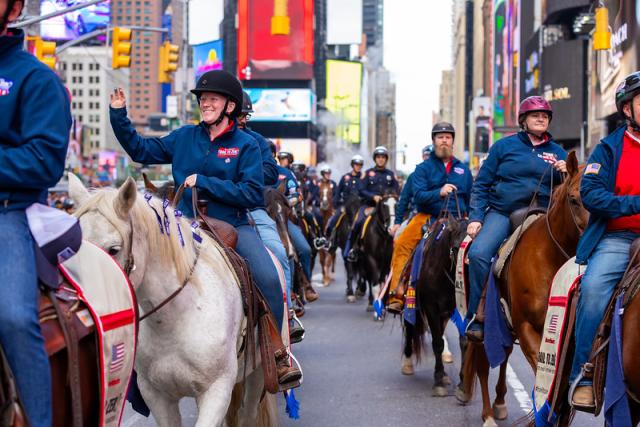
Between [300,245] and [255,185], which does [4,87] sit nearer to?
[255,185]

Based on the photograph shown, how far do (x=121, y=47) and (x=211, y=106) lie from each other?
17287 mm

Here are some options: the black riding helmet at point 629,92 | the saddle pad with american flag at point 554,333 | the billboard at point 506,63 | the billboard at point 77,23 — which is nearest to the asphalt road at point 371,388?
the saddle pad with american flag at point 554,333

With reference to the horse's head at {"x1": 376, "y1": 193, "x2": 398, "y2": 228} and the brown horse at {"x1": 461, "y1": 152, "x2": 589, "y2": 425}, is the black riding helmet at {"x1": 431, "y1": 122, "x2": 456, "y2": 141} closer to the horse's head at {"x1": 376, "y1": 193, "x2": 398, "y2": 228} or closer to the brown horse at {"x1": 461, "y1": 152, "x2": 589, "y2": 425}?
the brown horse at {"x1": 461, "y1": 152, "x2": 589, "y2": 425}

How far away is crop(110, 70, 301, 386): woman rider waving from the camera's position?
698 cm

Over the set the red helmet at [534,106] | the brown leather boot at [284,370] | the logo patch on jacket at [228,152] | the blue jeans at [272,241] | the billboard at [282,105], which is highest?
the billboard at [282,105]

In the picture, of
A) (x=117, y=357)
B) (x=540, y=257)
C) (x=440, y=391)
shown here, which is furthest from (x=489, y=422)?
(x=117, y=357)

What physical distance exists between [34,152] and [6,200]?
23cm

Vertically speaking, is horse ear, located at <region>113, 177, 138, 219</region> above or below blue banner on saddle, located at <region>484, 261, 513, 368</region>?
above

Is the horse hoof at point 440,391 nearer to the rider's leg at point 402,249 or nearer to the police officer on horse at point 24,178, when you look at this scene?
the rider's leg at point 402,249

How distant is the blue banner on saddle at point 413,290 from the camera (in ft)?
35.7

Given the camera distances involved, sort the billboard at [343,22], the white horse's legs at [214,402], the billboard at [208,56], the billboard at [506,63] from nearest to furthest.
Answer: the white horse's legs at [214,402] < the billboard at [506,63] < the billboard at [208,56] < the billboard at [343,22]

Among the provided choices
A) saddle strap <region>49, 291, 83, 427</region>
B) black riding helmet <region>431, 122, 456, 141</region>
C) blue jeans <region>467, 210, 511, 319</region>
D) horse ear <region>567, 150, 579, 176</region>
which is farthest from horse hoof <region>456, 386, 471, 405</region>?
saddle strap <region>49, 291, 83, 427</region>

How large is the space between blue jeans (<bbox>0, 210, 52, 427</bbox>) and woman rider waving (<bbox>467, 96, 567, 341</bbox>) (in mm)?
5199

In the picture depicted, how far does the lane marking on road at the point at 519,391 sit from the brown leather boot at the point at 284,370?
288cm
